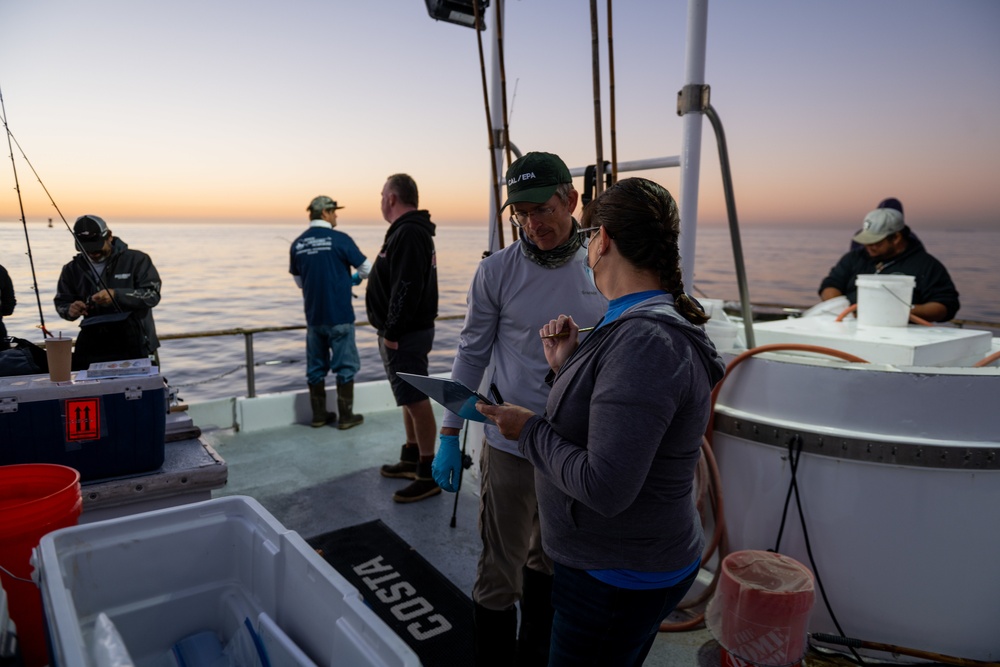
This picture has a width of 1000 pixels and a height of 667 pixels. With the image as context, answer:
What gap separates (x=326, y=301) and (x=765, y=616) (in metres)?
4.02

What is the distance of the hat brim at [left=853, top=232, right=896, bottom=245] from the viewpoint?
3.63 metres

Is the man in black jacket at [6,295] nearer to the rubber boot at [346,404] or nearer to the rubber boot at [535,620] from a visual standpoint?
the rubber boot at [346,404]

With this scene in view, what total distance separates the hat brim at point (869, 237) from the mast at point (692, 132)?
169 cm

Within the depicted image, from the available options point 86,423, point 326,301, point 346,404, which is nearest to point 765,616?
point 86,423

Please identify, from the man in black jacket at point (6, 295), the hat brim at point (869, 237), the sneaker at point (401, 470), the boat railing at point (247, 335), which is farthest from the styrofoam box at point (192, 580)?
the hat brim at point (869, 237)

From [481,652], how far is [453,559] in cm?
106

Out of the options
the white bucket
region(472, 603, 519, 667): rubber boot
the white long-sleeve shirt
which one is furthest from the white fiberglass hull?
region(472, 603, 519, 667): rubber boot

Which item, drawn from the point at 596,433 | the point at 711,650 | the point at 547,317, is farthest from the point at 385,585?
the point at 596,433

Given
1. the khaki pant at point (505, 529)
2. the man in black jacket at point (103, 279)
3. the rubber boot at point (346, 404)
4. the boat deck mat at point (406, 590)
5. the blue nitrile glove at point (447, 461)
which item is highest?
the man in black jacket at point (103, 279)

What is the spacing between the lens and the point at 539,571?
6.77ft

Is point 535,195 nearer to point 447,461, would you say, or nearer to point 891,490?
point 447,461

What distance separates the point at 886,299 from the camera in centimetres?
298

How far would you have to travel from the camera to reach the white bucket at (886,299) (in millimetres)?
2949

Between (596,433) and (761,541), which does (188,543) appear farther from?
(761,541)
